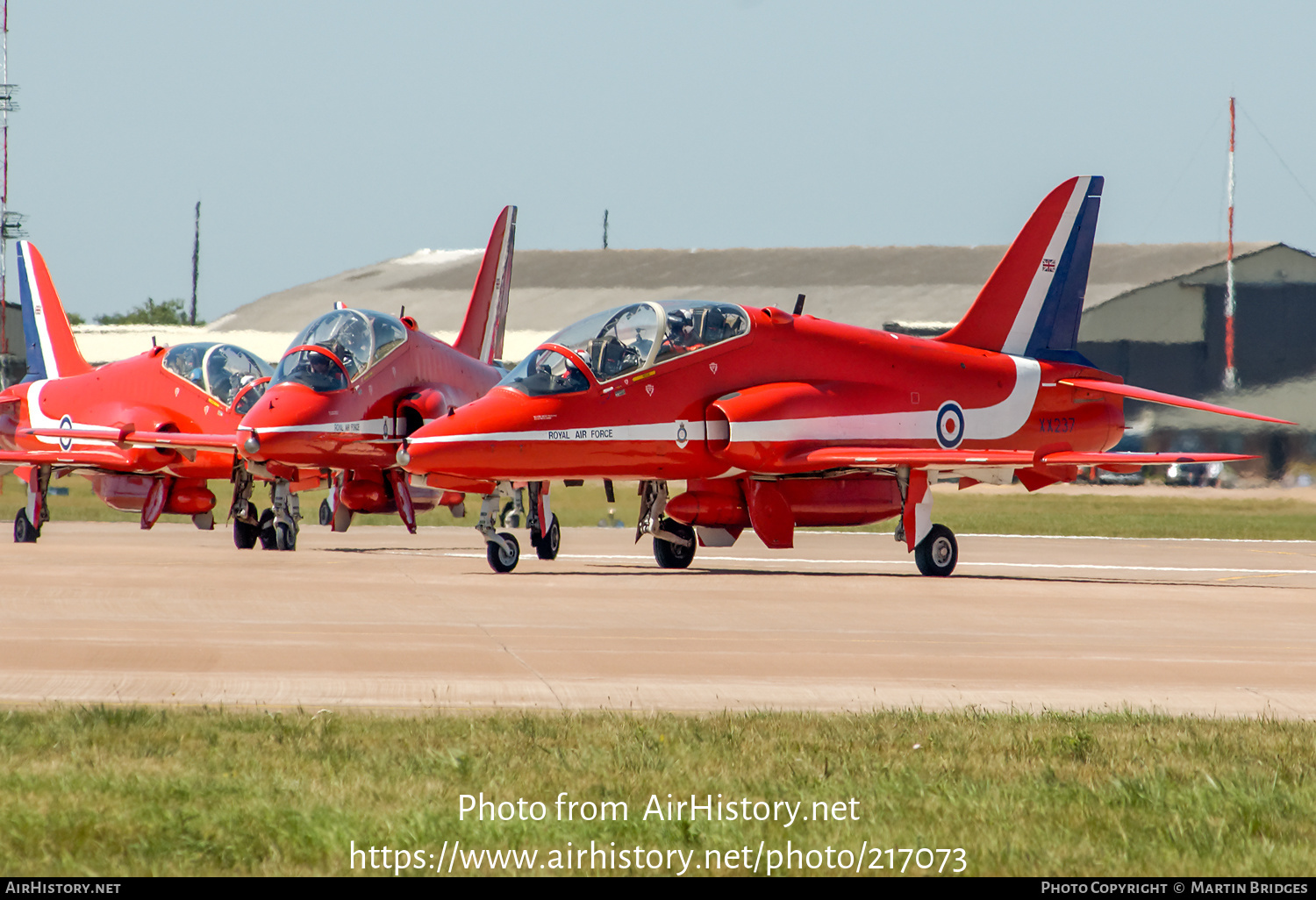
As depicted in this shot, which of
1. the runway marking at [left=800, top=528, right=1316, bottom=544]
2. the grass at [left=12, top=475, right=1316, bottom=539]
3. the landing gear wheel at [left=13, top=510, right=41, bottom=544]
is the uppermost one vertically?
the landing gear wheel at [left=13, top=510, right=41, bottom=544]

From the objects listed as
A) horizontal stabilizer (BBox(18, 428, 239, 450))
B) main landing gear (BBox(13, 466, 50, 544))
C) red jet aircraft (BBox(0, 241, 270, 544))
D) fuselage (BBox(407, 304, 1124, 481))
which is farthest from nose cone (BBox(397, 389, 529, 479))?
main landing gear (BBox(13, 466, 50, 544))

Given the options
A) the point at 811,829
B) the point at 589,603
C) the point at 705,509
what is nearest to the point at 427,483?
the point at 705,509

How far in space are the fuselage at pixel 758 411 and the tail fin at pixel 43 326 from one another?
13070mm

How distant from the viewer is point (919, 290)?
6606 cm

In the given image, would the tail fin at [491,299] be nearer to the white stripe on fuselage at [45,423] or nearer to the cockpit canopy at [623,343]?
the white stripe on fuselage at [45,423]

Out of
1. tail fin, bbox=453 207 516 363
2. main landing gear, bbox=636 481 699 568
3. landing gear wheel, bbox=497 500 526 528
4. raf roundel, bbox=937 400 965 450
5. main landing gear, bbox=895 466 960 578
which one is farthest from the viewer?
tail fin, bbox=453 207 516 363

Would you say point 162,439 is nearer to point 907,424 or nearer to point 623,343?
point 623,343

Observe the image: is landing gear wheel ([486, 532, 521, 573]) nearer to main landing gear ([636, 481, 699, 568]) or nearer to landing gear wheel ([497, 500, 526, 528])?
landing gear wheel ([497, 500, 526, 528])

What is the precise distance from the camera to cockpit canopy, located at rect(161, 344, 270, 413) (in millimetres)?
23656

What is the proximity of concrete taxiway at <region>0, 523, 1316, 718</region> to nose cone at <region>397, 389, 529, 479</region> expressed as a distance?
1216 millimetres

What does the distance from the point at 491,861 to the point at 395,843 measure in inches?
14.7

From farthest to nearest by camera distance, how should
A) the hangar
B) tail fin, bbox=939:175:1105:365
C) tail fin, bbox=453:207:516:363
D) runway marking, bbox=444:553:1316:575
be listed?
the hangar
tail fin, bbox=453:207:516:363
tail fin, bbox=939:175:1105:365
runway marking, bbox=444:553:1316:575

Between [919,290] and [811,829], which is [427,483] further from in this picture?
[919,290]

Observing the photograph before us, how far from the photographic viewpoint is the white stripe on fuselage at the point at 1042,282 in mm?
22547
